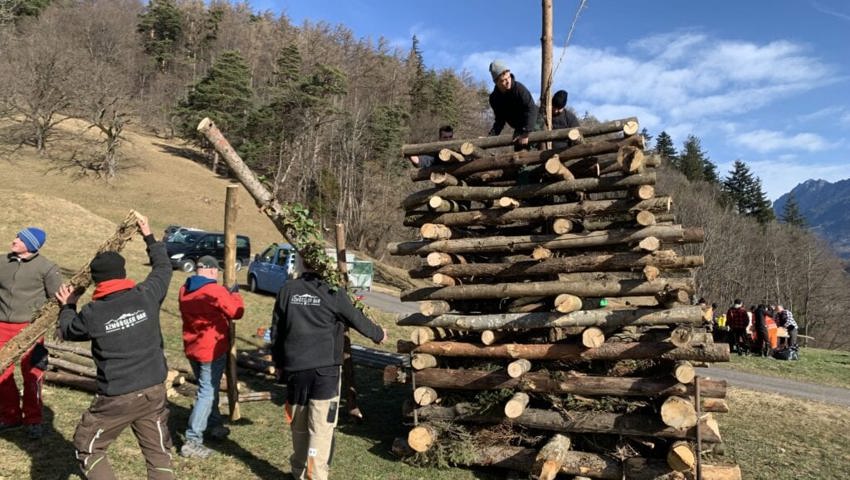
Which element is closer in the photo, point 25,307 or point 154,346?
point 154,346

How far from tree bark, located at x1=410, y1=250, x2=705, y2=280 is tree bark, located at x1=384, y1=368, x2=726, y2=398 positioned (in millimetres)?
1324

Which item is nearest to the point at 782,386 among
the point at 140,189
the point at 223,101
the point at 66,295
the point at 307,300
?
the point at 307,300

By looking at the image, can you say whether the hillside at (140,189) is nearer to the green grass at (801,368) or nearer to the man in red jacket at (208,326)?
the green grass at (801,368)

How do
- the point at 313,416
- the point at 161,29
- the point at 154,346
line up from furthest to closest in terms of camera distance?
the point at 161,29, the point at 313,416, the point at 154,346

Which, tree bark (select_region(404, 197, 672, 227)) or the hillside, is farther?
the hillside

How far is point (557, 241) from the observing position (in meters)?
7.15

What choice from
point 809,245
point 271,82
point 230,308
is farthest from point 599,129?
point 271,82

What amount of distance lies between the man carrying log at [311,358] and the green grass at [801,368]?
1446cm

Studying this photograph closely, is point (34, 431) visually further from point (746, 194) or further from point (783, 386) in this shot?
point (746, 194)

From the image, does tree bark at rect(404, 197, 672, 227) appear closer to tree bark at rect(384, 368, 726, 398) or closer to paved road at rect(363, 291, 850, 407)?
tree bark at rect(384, 368, 726, 398)

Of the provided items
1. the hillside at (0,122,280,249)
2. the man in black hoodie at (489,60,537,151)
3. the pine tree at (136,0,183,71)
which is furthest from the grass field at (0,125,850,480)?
the pine tree at (136,0,183,71)

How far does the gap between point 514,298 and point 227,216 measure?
13.6ft

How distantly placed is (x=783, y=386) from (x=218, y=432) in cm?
1358

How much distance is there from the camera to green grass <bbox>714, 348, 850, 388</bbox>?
1561 cm
